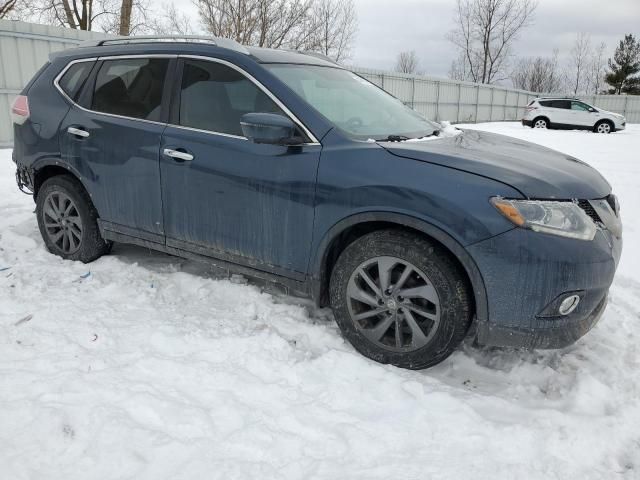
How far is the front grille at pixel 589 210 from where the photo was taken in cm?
259

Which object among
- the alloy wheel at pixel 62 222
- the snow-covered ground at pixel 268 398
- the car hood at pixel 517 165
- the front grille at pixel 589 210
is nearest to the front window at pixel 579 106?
the snow-covered ground at pixel 268 398

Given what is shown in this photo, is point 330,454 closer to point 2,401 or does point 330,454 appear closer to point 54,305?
point 2,401

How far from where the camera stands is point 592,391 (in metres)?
2.62

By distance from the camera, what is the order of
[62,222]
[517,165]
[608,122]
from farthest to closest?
[608,122]
[62,222]
[517,165]

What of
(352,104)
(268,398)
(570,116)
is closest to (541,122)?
(570,116)

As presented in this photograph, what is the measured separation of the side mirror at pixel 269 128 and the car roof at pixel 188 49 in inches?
24.5

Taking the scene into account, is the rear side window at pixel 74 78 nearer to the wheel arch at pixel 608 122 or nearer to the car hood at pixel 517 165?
the car hood at pixel 517 165

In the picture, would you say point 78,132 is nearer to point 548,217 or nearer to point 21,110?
point 21,110

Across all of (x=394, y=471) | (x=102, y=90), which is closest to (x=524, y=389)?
(x=394, y=471)

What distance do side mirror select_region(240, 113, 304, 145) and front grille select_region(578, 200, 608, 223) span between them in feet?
5.15

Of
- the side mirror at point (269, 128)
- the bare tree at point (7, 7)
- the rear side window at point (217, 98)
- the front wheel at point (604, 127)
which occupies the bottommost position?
the front wheel at point (604, 127)

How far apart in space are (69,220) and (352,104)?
252 cm

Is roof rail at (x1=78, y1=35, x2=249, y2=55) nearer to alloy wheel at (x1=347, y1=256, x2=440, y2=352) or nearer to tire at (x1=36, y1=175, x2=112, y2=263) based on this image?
tire at (x1=36, y1=175, x2=112, y2=263)

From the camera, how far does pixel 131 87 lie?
379cm
